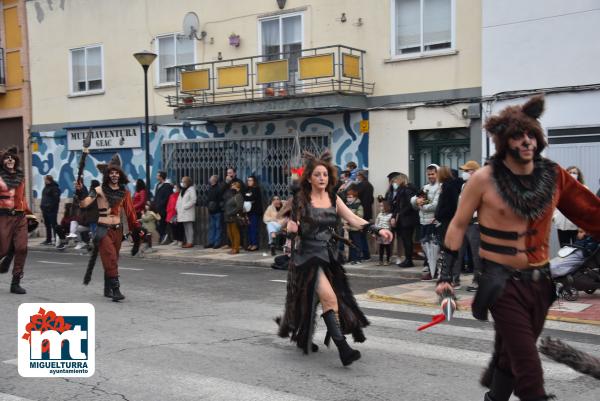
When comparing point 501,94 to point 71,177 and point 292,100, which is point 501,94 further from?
point 71,177

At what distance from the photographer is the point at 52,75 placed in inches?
893

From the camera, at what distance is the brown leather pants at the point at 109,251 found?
9688 mm

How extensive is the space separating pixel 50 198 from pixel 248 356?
561 inches

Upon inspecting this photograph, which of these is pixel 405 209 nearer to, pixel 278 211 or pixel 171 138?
pixel 278 211

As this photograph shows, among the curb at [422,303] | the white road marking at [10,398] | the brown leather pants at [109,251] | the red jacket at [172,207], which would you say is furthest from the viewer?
the red jacket at [172,207]

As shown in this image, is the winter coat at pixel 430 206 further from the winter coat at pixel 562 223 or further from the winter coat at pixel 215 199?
the winter coat at pixel 215 199

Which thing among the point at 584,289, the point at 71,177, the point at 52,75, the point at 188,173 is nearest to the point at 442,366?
the point at 584,289

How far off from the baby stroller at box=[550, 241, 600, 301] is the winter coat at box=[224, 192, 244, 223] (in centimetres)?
827

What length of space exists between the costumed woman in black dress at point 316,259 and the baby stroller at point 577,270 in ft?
12.0

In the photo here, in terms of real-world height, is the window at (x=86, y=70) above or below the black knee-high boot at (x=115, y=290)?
above

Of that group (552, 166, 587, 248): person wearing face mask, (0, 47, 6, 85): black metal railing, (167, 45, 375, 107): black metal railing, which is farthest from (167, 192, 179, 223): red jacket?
(552, 166, 587, 248): person wearing face mask

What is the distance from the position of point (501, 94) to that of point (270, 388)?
394 inches

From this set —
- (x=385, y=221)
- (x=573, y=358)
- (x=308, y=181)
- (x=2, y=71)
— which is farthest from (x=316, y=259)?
(x=2, y=71)

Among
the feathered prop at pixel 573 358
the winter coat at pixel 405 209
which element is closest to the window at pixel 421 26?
the winter coat at pixel 405 209
